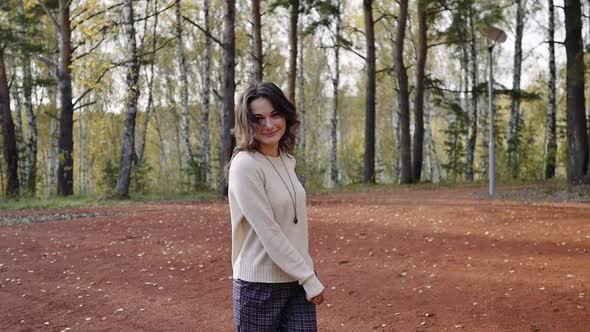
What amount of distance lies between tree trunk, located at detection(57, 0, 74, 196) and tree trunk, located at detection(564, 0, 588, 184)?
1500 centimetres

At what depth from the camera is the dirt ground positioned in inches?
167

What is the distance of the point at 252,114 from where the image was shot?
2115 mm

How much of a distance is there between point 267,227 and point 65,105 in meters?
16.3

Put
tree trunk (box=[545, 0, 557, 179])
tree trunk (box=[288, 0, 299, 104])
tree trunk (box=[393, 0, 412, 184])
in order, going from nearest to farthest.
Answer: tree trunk (box=[288, 0, 299, 104]), tree trunk (box=[393, 0, 412, 184]), tree trunk (box=[545, 0, 557, 179])

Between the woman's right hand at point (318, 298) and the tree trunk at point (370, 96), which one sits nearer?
the woman's right hand at point (318, 298)

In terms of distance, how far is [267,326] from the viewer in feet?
6.81

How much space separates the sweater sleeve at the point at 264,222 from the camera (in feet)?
6.42

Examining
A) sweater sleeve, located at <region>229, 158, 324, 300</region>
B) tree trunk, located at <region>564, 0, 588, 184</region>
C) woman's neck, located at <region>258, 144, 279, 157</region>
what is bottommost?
sweater sleeve, located at <region>229, 158, 324, 300</region>

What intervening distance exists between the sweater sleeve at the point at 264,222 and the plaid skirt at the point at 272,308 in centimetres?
12

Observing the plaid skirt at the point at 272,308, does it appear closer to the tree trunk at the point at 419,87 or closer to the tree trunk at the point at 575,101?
the tree trunk at the point at 575,101

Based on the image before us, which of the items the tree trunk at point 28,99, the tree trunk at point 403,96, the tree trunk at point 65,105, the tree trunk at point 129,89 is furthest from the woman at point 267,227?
the tree trunk at point 28,99

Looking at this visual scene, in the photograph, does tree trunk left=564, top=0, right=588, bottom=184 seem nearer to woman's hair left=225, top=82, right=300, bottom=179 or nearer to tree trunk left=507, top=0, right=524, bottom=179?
tree trunk left=507, top=0, right=524, bottom=179

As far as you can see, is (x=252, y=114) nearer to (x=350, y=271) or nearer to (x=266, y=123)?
(x=266, y=123)

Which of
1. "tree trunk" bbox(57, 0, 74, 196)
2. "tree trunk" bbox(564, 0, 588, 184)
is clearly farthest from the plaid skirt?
"tree trunk" bbox(57, 0, 74, 196)
